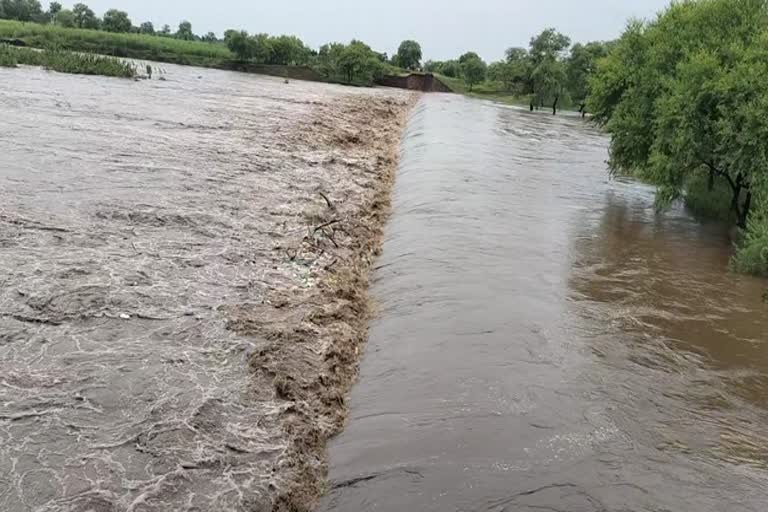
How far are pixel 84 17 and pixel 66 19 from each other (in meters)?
6.38

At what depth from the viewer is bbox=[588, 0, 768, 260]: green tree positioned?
1689cm

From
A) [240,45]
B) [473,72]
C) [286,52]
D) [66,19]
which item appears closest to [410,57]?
[473,72]

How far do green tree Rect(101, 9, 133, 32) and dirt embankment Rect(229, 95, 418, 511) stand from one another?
5327 inches

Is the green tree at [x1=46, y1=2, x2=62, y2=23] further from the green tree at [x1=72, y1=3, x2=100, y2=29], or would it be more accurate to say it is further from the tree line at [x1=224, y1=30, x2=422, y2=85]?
the tree line at [x1=224, y1=30, x2=422, y2=85]

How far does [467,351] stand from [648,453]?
2938mm

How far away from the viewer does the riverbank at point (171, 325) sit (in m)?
6.07

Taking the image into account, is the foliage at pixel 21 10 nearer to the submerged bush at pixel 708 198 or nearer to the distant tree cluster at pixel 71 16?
the distant tree cluster at pixel 71 16

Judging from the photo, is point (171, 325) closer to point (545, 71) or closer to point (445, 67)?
point (545, 71)

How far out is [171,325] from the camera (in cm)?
894

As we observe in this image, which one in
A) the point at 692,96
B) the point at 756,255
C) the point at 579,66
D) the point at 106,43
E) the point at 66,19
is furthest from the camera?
the point at 66,19

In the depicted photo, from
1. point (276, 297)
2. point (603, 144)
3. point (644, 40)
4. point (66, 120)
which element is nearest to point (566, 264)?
point (276, 297)

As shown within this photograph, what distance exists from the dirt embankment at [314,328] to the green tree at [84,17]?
458ft

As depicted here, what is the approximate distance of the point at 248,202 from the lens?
16.2m

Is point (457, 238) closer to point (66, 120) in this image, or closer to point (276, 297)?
point (276, 297)
